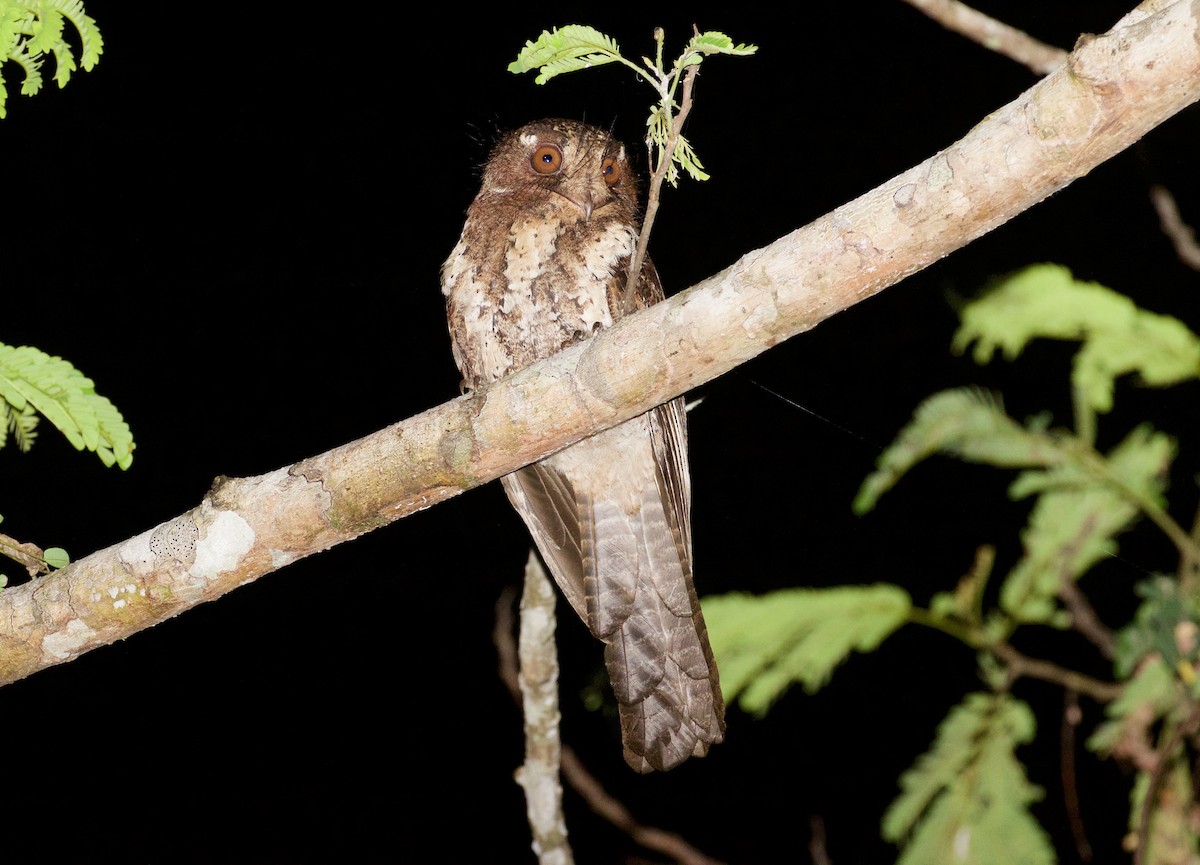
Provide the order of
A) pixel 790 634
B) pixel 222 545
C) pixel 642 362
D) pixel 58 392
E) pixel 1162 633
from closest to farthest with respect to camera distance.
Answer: pixel 58 392 < pixel 642 362 < pixel 222 545 < pixel 1162 633 < pixel 790 634

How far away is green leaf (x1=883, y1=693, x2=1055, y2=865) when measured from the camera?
3.08m

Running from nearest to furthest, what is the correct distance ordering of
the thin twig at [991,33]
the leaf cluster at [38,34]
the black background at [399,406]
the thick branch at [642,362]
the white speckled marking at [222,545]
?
the thick branch at [642,362], the leaf cluster at [38,34], the white speckled marking at [222,545], the thin twig at [991,33], the black background at [399,406]

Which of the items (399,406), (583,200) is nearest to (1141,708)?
(583,200)

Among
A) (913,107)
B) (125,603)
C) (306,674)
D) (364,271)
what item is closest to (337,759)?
(306,674)

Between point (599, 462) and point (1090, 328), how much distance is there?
177cm

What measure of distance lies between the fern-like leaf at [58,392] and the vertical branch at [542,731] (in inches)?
68.2

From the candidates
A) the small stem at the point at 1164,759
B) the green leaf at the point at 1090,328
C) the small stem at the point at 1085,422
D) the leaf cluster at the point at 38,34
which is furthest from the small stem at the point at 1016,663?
the leaf cluster at the point at 38,34

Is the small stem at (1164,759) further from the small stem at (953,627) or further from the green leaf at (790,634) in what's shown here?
the green leaf at (790,634)

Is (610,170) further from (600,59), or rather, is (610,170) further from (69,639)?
(69,639)

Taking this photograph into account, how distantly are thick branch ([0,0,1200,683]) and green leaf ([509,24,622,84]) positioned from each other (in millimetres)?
495

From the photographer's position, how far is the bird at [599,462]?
9.65 ft

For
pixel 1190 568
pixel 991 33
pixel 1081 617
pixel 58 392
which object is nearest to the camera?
pixel 58 392

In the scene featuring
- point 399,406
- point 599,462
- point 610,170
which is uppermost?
point 399,406

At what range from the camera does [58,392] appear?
1.65 m
